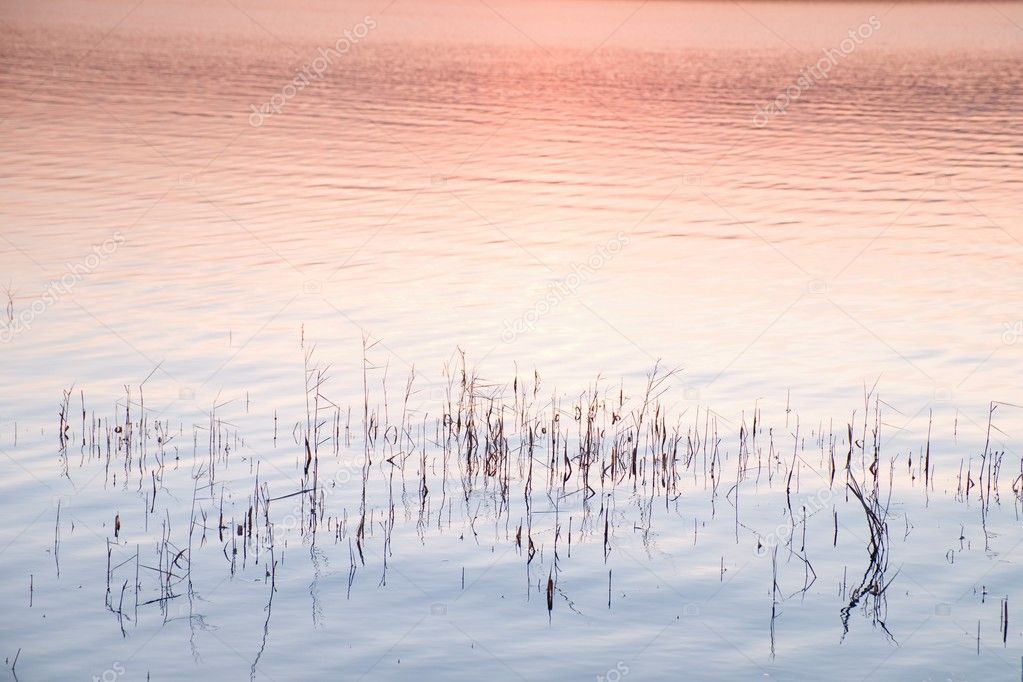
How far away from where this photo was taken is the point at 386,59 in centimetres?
6550

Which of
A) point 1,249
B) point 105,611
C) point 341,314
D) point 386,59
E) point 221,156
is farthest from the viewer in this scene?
point 386,59

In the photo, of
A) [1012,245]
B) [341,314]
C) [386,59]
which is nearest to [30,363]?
[341,314]

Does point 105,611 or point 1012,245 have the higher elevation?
point 1012,245

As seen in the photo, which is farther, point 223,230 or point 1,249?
point 223,230

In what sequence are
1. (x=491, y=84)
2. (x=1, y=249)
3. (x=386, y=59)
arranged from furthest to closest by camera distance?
1. (x=386, y=59)
2. (x=491, y=84)
3. (x=1, y=249)

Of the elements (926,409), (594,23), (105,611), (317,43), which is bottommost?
(105,611)

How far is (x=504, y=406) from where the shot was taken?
13945mm

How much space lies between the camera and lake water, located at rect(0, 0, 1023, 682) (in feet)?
29.9

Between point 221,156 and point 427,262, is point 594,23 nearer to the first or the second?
point 221,156

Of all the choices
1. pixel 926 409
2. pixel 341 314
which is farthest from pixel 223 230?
pixel 926 409

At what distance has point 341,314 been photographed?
1875 cm

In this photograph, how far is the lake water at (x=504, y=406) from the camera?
29.9ft

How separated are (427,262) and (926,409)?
34.5 feet

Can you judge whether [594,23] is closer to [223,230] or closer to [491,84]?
[491,84]
